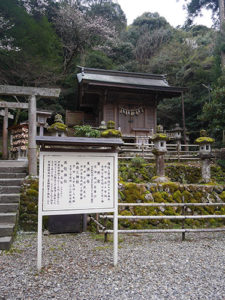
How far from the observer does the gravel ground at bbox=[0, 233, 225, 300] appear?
2607 millimetres

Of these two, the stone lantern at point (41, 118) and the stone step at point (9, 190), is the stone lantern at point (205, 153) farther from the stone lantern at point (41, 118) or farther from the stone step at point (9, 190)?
the stone lantern at point (41, 118)

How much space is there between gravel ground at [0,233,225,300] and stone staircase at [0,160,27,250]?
0.91 ft

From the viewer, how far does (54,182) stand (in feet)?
10.8

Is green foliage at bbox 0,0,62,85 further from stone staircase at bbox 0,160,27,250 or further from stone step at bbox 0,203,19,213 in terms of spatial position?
stone step at bbox 0,203,19,213

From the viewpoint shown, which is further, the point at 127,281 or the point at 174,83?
the point at 174,83

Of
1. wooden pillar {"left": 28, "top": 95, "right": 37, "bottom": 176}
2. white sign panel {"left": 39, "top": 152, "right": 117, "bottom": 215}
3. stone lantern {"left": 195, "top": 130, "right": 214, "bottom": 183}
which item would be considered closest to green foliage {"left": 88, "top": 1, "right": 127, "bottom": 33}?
wooden pillar {"left": 28, "top": 95, "right": 37, "bottom": 176}

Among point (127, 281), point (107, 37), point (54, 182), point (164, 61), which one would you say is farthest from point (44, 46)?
point (127, 281)

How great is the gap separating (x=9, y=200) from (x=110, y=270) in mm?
3197

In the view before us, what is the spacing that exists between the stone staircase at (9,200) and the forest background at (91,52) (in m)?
12.4

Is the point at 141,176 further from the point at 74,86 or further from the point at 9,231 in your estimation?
the point at 74,86

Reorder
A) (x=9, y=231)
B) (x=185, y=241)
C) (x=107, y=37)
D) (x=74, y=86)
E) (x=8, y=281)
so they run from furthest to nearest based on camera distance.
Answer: (x=107, y=37), (x=74, y=86), (x=185, y=241), (x=9, y=231), (x=8, y=281)

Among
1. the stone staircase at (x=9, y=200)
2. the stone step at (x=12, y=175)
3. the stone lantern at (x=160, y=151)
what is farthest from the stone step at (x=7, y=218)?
the stone lantern at (x=160, y=151)

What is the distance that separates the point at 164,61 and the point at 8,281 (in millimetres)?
24335

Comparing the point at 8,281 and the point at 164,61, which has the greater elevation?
the point at 164,61
